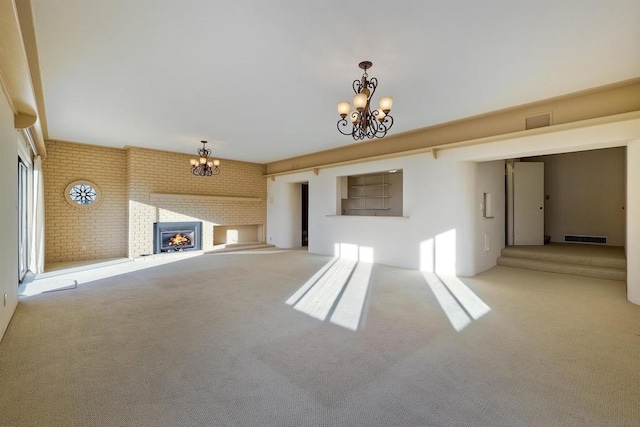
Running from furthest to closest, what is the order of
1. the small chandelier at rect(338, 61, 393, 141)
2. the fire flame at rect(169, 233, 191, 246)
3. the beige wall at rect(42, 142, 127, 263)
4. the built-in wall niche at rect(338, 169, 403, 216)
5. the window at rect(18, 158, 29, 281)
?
1. the built-in wall niche at rect(338, 169, 403, 216)
2. the fire flame at rect(169, 233, 191, 246)
3. the beige wall at rect(42, 142, 127, 263)
4. the window at rect(18, 158, 29, 281)
5. the small chandelier at rect(338, 61, 393, 141)

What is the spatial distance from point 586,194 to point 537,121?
15.3ft

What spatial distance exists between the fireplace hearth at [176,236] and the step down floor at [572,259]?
8099 millimetres

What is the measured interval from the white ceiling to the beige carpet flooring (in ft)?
9.64

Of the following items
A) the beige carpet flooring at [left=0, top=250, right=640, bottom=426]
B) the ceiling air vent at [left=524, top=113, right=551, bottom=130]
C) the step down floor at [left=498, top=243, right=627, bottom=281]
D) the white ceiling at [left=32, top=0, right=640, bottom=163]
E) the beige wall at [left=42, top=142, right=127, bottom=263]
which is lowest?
the beige carpet flooring at [left=0, top=250, right=640, bottom=426]

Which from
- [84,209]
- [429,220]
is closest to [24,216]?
[84,209]

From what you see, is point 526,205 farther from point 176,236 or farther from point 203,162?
point 176,236

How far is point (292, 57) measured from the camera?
10.2 ft

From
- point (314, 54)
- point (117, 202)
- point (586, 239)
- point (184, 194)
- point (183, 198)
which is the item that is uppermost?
point (314, 54)

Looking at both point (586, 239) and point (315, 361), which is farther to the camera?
point (586, 239)

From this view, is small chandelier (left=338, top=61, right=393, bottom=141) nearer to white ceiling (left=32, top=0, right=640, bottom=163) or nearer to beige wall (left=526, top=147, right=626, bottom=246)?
white ceiling (left=32, top=0, right=640, bottom=163)

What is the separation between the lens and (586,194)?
7441 millimetres

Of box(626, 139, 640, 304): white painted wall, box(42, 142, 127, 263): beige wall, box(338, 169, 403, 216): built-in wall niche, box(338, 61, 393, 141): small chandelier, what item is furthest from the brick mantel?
box(626, 139, 640, 304): white painted wall

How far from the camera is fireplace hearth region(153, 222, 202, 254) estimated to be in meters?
7.87

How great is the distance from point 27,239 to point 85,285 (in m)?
1.96
